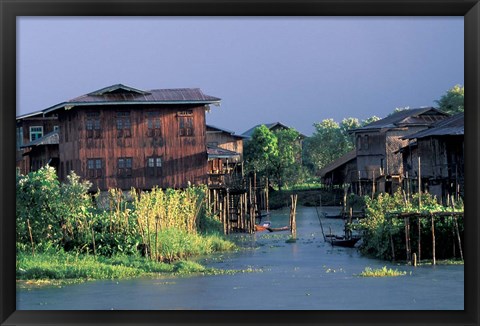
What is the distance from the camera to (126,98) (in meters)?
27.8

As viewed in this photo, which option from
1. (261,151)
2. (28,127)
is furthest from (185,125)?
(261,151)

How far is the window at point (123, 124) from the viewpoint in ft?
92.0

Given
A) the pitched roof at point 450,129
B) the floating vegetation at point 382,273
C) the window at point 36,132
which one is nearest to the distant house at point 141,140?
the pitched roof at point 450,129

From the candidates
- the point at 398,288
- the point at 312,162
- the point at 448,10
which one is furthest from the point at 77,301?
the point at 312,162

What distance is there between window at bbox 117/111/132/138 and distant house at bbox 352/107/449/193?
15878 mm

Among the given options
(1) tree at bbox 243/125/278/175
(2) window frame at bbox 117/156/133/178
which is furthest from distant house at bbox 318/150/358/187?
(2) window frame at bbox 117/156/133/178

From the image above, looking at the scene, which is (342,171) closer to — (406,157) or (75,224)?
(406,157)

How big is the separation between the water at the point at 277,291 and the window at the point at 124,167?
869 centimetres

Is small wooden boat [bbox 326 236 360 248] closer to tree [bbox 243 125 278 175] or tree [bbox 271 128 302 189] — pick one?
tree [bbox 243 125 278 175]

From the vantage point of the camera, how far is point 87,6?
5.10 metres

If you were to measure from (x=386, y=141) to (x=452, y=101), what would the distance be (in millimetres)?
8655

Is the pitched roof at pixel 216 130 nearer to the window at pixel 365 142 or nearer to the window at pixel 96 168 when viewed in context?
the window at pixel 365 142

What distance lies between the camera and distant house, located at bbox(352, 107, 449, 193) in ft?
137
